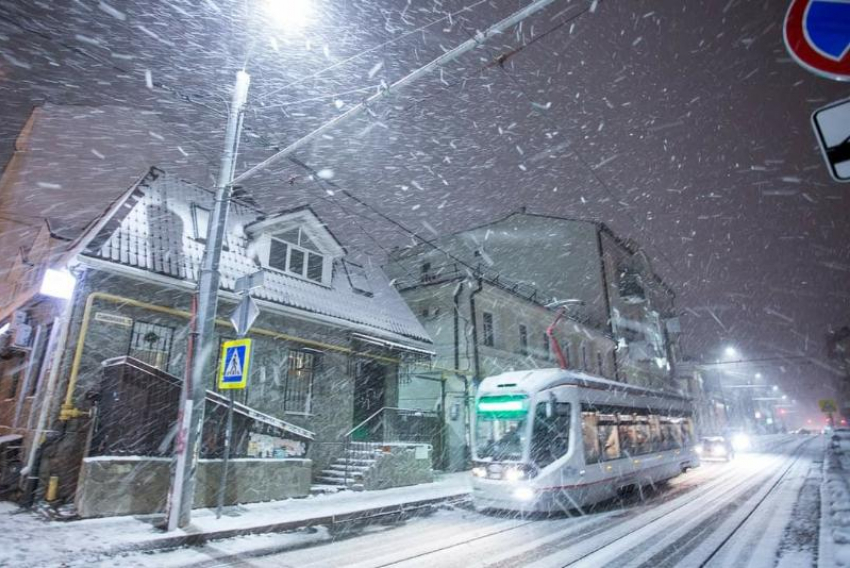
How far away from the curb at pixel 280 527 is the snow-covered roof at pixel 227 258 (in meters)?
6.58

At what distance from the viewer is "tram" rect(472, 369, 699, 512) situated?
405 inches

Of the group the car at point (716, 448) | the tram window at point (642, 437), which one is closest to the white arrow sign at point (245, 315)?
the tram window at point (642, 437)

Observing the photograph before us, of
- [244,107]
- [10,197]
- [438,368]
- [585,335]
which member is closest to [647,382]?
[585,335]

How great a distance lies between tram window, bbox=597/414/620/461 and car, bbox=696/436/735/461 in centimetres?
2212

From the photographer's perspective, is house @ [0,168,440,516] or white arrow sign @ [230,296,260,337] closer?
white arrow sign @ [230,296,260,337]

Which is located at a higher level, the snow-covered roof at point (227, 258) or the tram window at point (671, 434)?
the snow-covered roof at point (227, 258)

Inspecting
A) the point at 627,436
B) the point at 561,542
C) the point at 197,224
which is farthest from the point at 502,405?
the point at 197,224

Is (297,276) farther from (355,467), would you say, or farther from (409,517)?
(409,517)

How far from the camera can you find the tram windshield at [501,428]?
11.0m

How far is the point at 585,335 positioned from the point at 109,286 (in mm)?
29326

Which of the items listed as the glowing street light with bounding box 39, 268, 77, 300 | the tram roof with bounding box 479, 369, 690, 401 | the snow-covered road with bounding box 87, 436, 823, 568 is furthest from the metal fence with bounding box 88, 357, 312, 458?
the tram roof with bounding box 479, 369, 690, 401

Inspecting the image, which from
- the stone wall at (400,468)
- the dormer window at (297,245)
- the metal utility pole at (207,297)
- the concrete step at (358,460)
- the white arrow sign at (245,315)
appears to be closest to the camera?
the metal utility pole at (207,297)

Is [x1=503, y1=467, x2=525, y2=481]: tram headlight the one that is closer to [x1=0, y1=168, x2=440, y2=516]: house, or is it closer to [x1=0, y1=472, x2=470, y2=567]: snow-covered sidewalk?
[x1=0, y1=472, x2=470, y2=567]: snow-covered sidewalk

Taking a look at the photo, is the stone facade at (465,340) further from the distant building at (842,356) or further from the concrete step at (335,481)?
the distant building at (842,356)
